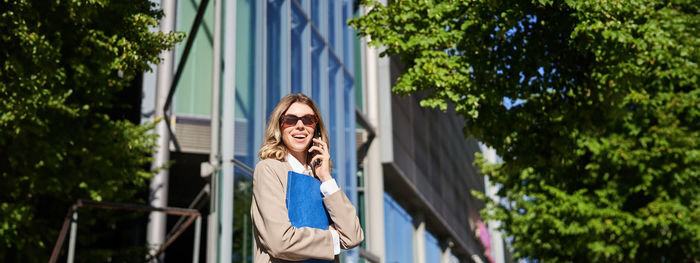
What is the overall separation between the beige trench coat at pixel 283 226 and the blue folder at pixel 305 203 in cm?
3

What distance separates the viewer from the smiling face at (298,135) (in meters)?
2.81

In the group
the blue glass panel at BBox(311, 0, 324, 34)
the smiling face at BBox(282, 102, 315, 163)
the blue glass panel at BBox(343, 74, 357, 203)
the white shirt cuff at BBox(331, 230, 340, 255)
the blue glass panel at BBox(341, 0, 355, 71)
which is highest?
the blue glass panel at BBox(341, 0, 355, 71)

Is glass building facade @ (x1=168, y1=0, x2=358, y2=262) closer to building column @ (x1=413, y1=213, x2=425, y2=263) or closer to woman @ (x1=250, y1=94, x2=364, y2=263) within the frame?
woman @ (x1=250, y1=94, x2=364, y2=263)

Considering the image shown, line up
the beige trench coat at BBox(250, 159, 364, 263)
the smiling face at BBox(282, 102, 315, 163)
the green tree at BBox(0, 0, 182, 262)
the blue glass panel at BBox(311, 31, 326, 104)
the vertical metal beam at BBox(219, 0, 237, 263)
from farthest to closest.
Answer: the blue glass panel at BBox(311, 31, 326, 104)
the vertical metal beam at BBox(219, 0, 237, 263)
the green tree at BBox(0, 0, 182, 262)
the smiling face at BBox(282, 102, 315, 163)
the beige trench coat at BBox(250, 159, 364, 263)

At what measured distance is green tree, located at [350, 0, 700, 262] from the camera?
798 centimetres

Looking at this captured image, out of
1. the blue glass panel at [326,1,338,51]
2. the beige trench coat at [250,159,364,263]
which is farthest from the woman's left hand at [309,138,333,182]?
the blue glass panel at [326,1,338,51]

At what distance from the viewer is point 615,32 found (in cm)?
760

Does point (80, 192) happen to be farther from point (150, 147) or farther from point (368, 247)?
point (368, 247)

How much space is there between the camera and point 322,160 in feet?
8.98

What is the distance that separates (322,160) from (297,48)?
10862mm

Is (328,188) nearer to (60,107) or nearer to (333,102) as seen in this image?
(60,107)

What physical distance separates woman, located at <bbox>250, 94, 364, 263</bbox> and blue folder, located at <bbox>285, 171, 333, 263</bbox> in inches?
1.0

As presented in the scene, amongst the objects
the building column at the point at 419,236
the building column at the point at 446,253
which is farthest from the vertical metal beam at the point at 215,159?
the building column at the point at 446,253

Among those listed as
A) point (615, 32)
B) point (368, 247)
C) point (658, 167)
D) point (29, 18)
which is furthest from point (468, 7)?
point (368, 247)
